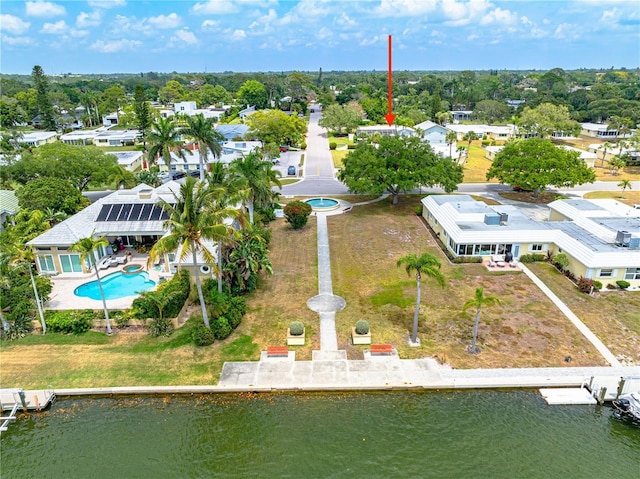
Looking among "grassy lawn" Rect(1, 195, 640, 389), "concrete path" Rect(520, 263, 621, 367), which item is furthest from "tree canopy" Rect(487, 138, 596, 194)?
"concrete path" Rect(520, 263, 621, 367)

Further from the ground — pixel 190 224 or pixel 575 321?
pixel 190 224

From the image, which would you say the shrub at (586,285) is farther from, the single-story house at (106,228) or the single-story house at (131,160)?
the single-story house at (131,160)

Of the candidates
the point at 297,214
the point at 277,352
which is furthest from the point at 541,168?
the point at 277,352

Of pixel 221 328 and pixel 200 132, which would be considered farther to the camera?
pixel 200 132

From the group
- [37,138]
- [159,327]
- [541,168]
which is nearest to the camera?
[159,327]

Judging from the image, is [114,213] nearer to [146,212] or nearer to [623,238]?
[146,212]

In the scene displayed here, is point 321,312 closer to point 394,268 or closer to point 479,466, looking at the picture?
point 394,268

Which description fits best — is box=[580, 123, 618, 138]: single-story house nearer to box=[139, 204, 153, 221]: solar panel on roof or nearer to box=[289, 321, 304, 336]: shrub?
box=[139, 204, 153, 221]: solar panel on roof

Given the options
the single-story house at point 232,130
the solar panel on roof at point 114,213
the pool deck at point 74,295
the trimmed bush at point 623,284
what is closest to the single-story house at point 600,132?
the single-story house at point 232,130

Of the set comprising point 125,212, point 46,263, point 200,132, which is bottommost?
point 46,263
